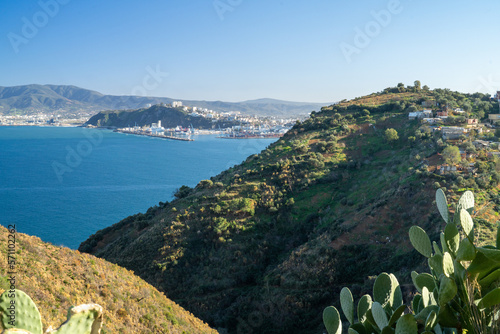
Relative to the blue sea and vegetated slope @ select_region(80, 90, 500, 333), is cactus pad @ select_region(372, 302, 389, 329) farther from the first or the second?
the blue sea

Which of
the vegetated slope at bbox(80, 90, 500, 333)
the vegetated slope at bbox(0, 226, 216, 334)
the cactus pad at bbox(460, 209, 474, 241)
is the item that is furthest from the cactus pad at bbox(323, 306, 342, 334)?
the vegetated slope at bbox(80, 90, 500, 333)

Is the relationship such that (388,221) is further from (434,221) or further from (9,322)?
(9,322)

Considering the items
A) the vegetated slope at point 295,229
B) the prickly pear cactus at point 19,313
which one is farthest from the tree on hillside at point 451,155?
the prickly pear cactus at point 19,313

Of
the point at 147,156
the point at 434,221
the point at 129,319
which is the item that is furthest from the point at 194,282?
the point at 147,156

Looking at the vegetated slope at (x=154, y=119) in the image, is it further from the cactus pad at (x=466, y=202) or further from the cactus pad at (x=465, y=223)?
the cactus pad at (x=465, y=223)

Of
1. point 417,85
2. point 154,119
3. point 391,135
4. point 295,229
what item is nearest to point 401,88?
point 417,85

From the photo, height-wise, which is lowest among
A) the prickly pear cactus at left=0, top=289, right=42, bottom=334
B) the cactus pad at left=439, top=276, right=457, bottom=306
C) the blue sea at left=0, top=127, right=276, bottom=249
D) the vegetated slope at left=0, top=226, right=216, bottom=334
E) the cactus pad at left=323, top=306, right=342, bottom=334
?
the blue sea at left=0, top=127, right=276, bottom=249
